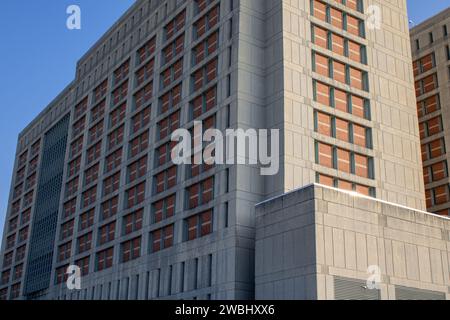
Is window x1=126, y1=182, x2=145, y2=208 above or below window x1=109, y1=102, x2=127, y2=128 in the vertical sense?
below

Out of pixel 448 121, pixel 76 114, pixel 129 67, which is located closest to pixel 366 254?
pixel 448 121

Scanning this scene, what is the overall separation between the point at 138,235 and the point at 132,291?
5871mm

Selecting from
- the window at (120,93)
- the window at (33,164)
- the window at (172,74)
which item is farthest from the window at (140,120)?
the window at (33,164)

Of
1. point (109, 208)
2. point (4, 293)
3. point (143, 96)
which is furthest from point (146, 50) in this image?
point (4, 293)

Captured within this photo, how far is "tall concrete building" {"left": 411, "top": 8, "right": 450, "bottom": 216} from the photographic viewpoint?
72875 millimetres

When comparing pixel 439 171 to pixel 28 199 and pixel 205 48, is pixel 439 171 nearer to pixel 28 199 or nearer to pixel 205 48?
pixel 205 48

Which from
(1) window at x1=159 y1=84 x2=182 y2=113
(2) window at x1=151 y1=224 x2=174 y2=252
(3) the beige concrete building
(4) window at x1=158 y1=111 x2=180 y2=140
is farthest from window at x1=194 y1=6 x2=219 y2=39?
(3) the beige concrete building

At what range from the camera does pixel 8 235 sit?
10100cm

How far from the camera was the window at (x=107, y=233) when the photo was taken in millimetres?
67069

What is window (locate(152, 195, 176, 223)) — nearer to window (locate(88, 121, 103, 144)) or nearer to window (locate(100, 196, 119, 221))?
window (locate(100, 196, 119, 221))

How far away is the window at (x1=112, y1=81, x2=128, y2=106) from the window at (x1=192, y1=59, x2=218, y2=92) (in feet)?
49.8

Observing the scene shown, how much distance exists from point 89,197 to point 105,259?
11.3 m

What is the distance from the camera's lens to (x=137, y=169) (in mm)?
66375

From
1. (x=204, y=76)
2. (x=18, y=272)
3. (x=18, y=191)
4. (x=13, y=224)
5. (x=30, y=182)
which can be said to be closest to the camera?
(x=204, y=76)
